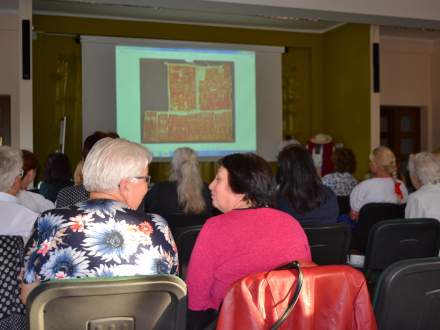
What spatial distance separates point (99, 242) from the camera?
5.11 ft

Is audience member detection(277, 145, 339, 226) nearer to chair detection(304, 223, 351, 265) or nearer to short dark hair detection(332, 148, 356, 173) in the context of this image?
chair detection(304, 223, 351, 265)

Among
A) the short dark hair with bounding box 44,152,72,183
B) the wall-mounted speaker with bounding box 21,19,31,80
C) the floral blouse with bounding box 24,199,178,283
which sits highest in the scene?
the wall-mounted speaker with bounding box 21,19,31,80

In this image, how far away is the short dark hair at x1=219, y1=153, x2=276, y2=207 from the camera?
192 centimetres

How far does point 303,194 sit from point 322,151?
587cm

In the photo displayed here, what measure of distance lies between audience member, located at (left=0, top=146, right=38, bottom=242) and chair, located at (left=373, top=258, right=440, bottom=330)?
1.43m

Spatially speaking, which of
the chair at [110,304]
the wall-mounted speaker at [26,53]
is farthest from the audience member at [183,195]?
the wall-mounted speaker at [26,53]

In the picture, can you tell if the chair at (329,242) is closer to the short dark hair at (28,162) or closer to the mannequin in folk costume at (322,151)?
the short dark hair at (28,162)

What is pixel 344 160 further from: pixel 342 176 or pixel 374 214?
pixel 374 214

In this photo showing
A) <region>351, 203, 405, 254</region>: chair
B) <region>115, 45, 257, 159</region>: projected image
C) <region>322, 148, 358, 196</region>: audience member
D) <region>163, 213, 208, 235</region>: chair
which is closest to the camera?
<region>351, 203, 405, 254</region>: chair

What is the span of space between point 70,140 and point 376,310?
7038 millimetres

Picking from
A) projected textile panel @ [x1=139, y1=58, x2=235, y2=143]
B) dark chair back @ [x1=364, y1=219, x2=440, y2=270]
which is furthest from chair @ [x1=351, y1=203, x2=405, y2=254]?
projected textile panel @ [x1=139, y1=58, x2=235, y2=143]

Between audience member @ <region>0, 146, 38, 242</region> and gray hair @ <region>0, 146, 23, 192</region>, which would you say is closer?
audience member @ <region>0, 146, 38, 242</region>

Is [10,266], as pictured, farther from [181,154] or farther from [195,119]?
[195,119]

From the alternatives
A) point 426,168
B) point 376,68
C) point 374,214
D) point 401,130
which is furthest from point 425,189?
point 401,130
